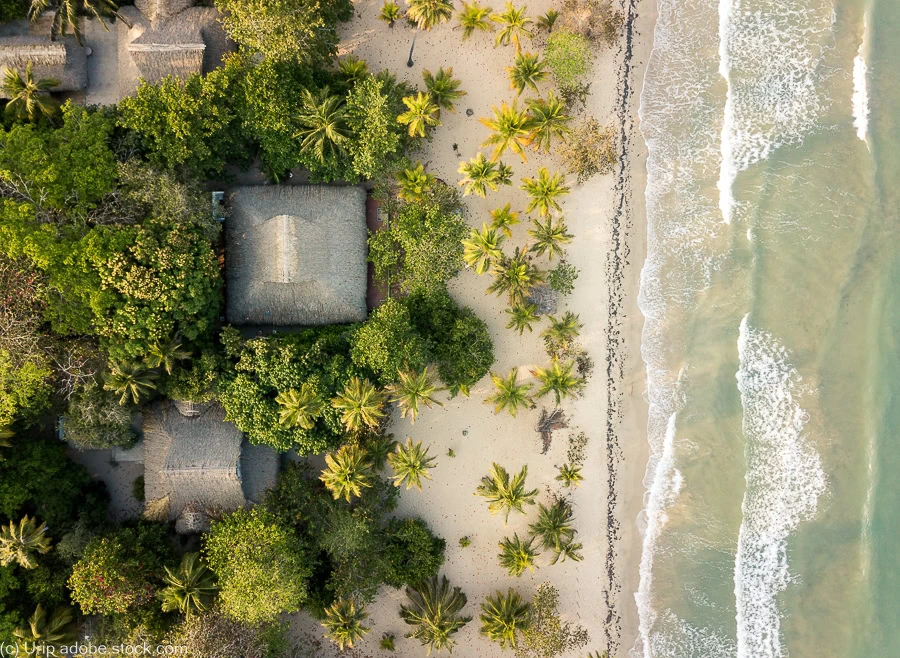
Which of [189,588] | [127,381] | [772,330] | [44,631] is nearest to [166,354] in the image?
[127,381]

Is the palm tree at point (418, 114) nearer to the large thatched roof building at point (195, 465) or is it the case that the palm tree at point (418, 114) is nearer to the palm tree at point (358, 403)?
the palm tree at point (358, 403)

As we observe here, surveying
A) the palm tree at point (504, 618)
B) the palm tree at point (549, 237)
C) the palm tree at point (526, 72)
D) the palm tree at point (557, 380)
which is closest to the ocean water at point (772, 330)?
the palm tree at point (557, 380)

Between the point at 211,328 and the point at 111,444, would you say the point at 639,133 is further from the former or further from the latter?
the point at 111,444

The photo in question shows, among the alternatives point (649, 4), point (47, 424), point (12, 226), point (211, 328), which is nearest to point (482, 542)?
point (211, 328)

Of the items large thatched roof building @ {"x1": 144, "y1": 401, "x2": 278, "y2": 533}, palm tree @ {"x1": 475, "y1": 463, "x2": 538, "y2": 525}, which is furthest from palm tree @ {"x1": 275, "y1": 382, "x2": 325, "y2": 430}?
palm tree @ {"x1": 475, "y1": 463, "x2": 538, "y2": 525}

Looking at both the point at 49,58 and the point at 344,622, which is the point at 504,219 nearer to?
the point at 344,622

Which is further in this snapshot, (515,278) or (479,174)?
(515,278)
